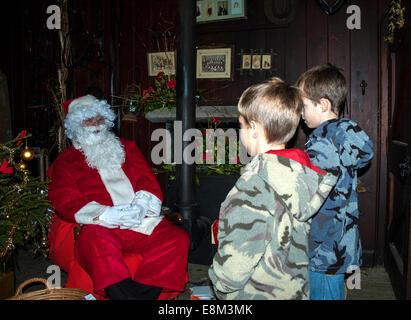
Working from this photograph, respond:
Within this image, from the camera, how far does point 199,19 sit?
394 centimetres

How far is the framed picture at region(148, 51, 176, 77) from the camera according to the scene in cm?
414

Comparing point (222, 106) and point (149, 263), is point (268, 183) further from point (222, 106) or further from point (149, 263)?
point (222, 106)

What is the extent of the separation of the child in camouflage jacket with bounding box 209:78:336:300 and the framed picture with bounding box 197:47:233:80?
267cm

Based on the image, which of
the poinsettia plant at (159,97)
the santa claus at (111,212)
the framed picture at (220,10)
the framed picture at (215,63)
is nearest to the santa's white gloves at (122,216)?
the santa claus at (111,212)

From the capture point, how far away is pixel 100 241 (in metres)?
2.23

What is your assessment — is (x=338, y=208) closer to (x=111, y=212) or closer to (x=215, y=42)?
(x=111, y=212)

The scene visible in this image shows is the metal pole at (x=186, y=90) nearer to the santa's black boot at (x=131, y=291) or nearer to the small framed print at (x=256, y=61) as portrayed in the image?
the small framed print at (x=256, y=61)

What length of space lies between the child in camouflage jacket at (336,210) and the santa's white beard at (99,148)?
64.5 inches

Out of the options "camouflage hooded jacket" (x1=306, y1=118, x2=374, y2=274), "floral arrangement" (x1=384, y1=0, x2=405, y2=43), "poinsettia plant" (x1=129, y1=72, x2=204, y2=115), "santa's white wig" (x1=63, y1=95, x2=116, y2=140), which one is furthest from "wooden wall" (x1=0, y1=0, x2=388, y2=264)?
"camouflage hooded jacket" (x1=306, y1=118, x2=374, y2=274)

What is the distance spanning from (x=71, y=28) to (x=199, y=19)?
6.09 feet

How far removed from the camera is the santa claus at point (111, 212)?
7.23 feet

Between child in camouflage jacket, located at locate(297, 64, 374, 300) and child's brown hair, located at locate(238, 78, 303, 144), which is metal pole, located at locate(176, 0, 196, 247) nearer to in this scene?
child in camouflage jacket, located at locate(297, 64, 374, 300)

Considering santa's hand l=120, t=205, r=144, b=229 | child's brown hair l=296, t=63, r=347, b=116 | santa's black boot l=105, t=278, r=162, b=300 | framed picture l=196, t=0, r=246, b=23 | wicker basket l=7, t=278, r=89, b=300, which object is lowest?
santa's black boot l=105, t=278, r=162, b=300
